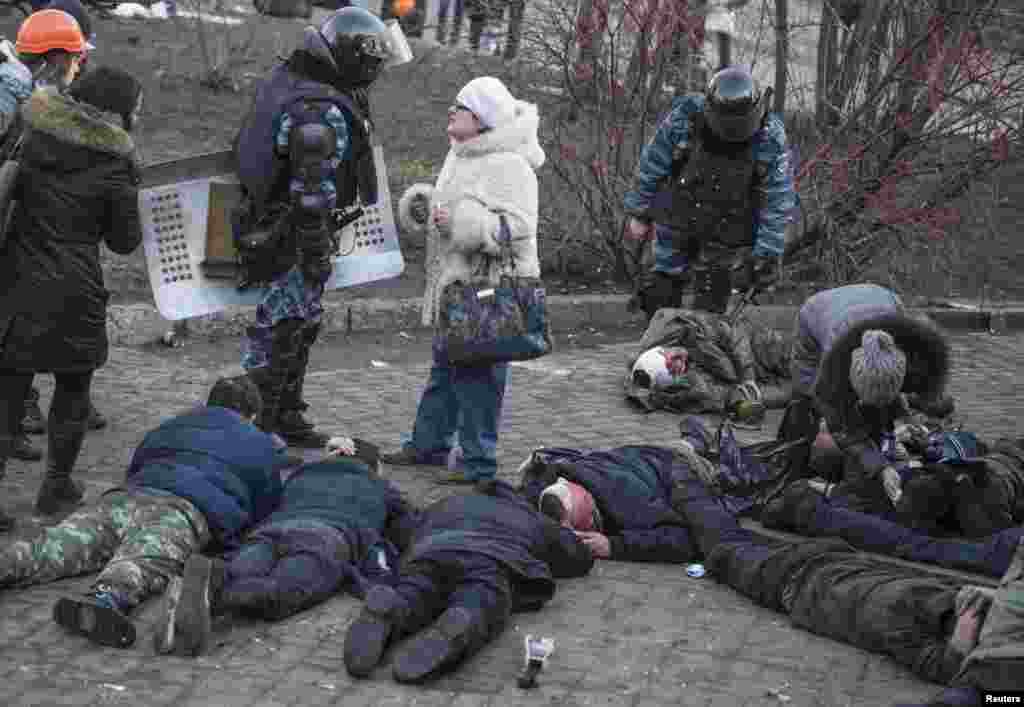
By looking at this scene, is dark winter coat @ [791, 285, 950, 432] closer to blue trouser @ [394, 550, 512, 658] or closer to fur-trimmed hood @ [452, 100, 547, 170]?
fur-trimmed hood @ [452, 100, 547, 170]

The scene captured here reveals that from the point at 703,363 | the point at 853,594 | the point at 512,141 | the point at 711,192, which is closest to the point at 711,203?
the point at 711,192

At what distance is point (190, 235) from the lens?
809 centimetres

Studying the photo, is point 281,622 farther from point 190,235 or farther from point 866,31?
point 866,31

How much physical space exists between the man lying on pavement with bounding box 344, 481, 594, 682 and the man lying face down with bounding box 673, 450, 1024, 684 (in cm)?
56

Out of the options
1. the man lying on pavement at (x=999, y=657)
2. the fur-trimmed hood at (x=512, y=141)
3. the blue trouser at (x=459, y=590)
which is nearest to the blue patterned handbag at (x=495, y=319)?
the fur-trimmed hood at (x=512, y=141)

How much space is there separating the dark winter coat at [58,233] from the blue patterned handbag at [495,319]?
1.54 m

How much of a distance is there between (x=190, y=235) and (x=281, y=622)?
269cm

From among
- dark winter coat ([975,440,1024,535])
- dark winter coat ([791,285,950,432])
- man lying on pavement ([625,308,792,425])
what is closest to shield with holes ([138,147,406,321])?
man lying on pavement ([625,308,792,425])

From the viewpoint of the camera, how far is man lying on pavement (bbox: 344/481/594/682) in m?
5.48

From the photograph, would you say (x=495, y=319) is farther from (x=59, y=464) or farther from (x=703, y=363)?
(x=703, y=363)

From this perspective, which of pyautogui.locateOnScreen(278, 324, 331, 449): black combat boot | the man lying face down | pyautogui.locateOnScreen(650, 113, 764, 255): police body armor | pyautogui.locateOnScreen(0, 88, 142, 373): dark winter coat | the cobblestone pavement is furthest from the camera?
pyautogui.locateOnScreen(650, 113, 764, 255): police body armor

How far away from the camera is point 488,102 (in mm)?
7629

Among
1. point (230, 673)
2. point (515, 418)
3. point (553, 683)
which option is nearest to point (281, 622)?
point (230, 673)

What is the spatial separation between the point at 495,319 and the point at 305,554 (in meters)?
1.81
